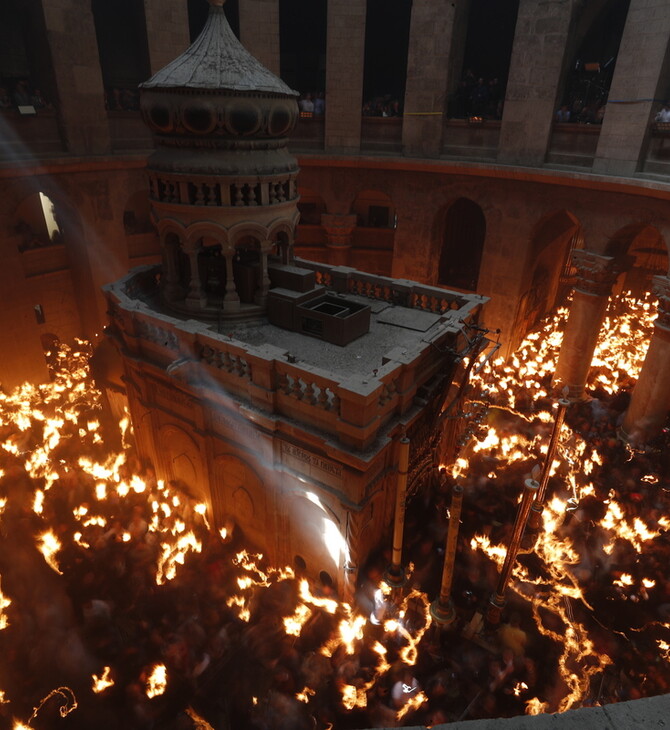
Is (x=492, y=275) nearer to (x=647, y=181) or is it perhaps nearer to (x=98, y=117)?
(x=647, y=181)

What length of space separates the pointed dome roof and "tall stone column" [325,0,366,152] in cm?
794

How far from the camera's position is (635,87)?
14836mm

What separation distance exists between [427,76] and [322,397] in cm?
1377

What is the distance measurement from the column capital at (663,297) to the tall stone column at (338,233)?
11.0 m

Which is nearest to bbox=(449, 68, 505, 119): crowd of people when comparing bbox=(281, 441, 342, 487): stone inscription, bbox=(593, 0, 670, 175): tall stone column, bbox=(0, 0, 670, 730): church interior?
bbox=(0, 0, 670, 730): church interior

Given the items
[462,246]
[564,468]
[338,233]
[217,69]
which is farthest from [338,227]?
[564,468]

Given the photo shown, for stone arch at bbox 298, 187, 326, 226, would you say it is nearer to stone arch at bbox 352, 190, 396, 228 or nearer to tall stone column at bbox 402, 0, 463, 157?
stone arch at bbox 352, 190, 396, 228

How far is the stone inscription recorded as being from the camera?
391 inches

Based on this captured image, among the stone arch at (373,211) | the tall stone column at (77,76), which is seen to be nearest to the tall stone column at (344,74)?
the stone arch at (373,211)

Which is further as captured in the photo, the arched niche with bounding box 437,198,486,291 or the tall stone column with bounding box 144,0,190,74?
the arched niche with bounding box 437,198,486,291

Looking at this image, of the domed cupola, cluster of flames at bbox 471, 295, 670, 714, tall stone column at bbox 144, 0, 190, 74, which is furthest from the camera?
tall stone column at bbox 144, 0, 190, 74

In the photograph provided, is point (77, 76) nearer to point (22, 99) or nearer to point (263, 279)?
point (22, 99)

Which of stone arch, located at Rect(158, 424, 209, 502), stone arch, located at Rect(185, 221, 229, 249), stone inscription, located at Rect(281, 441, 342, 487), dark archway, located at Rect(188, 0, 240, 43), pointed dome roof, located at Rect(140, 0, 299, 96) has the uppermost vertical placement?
dark archway, located at Rect(188, 0, 240, 43)

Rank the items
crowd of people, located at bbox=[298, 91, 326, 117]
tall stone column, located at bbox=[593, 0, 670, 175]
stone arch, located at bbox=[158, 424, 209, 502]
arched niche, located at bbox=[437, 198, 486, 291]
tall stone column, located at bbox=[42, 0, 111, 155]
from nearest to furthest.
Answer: stone arch, located at bbox=[158, 424, 209, 502], tall stone column, located at bbox=[593, 0, 670, 175], tall stone column, located at bbox=[42, 0, 111, 155], crowd of people, located at bbox=[298, 91, 326, 117], arched niche, located at bbox=[437, 198, 486, 291]
